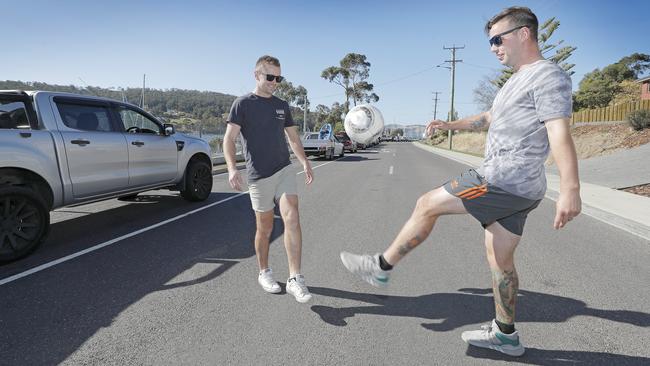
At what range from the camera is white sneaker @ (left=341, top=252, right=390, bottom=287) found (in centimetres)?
271

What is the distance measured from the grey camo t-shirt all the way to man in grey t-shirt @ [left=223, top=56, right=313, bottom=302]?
1.67m

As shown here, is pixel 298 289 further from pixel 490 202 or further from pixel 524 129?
pixel 524 129

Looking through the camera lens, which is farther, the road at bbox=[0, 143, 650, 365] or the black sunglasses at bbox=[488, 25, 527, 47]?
the road at bbox=[0, 143, 650, 365]

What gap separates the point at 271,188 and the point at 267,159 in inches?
9.9

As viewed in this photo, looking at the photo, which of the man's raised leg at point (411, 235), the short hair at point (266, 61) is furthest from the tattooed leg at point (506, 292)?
the short hair at point (266, 61)

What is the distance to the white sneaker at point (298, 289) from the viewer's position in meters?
3.23

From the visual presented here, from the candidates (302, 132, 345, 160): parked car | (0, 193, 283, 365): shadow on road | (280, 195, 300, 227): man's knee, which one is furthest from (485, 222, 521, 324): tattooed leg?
(302, 132, 345, 160): parked car

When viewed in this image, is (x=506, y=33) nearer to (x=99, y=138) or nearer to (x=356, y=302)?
(x=356, y=302)

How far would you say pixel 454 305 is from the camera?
3.23 m

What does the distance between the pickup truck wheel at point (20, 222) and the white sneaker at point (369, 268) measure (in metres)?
3.73

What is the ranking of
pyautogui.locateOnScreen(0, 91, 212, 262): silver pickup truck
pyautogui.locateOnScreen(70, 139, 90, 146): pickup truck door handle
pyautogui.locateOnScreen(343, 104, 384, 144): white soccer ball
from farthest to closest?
pyautogui.locateOnScreen(343, 104, 384, 144): white soccer ball, pyautogui.locateOnScreen(70, 139, 90, 146): pickup truck door handle, pyautogui.locateOnScreen(0, 91, 212, 262): silver pickup truck

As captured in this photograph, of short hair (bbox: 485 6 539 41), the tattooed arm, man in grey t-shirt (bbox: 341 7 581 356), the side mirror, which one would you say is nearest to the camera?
man in grey t-shirt (bbox: 341 7 581 356)

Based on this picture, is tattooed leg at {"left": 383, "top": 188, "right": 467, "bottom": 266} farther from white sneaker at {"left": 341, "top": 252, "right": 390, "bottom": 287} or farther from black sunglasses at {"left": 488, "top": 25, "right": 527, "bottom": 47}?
black sunglasses at {"left": 488, "top": 25, "right": 527, "bottom": 47}

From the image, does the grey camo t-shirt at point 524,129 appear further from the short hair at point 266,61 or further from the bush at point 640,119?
the bush at point 640,119
